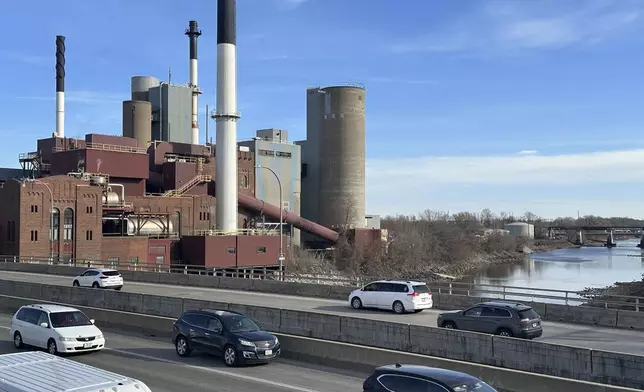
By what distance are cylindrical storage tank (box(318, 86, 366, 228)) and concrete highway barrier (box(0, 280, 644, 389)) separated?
281 feet

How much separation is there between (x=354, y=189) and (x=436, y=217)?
88.1 meters

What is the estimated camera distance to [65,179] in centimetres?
6650

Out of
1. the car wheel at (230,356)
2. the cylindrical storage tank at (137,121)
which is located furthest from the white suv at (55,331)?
the cylindrical storage tank at (137,121)

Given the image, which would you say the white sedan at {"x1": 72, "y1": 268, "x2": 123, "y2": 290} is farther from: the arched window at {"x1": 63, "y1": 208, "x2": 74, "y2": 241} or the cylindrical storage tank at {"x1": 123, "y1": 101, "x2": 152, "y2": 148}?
the cylindrical storage tank at {"x1": 123, "y1": 101, "x2": 152, "y2": 148}

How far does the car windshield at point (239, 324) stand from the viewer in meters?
18.0

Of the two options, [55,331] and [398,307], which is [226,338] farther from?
[398,307]

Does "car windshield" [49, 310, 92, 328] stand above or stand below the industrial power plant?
below

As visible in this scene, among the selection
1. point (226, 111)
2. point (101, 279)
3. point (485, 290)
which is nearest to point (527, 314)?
point (485, 290)

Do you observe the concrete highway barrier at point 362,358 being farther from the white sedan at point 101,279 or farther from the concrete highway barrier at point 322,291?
the concrete highway barrier at point 322,291

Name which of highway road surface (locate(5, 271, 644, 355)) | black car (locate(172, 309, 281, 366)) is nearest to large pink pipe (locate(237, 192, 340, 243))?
highway road surface (locate(5, 271, 644, 355))

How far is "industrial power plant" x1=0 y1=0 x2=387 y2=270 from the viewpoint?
66188 mm

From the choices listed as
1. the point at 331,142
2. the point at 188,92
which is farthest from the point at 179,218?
the point at 331,142

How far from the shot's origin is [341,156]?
11225 centimetres

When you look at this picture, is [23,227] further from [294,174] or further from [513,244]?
[513,244]
